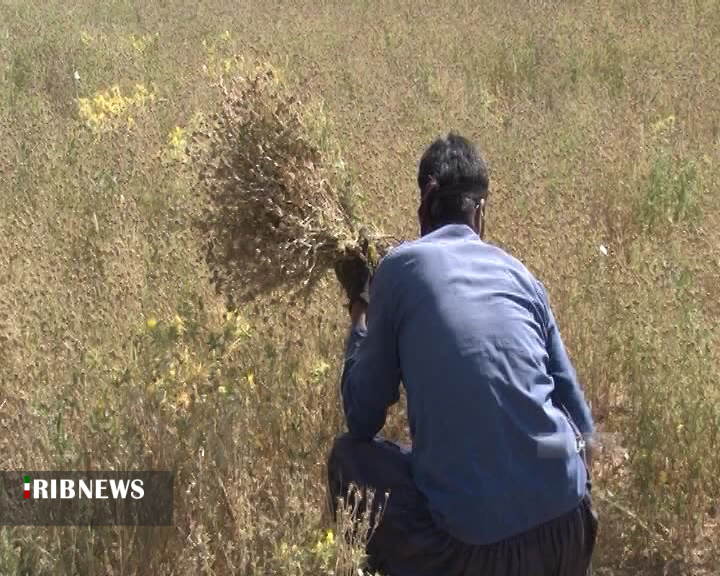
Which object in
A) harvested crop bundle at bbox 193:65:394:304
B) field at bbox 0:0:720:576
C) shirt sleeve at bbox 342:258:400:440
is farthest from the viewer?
harvested crop bundle at bbox 193:65:394:304

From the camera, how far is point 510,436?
7.45 ft

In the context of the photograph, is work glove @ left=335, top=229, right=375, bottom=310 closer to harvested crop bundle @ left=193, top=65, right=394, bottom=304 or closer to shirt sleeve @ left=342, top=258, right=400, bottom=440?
harvested crop bundle @ left=193, top=65, right=394, bottom=304

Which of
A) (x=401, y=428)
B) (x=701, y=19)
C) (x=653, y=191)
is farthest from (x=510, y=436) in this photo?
(x=701, y=19)

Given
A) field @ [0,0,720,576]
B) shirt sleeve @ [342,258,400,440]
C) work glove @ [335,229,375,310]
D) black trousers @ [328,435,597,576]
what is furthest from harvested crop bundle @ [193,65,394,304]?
black trousers @ [328,435,597,576]

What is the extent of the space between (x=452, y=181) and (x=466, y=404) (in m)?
0.55

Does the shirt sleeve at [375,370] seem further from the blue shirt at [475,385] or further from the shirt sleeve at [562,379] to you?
the shirt sleeve at [562,379]

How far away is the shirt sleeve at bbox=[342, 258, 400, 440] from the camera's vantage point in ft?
7.92

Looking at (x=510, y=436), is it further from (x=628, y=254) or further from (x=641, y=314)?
(x=628, y=254)

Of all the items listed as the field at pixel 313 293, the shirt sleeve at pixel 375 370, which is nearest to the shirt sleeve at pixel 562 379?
the shirt sleeve at pixel 375 370

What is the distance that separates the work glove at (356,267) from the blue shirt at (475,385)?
0.50 m

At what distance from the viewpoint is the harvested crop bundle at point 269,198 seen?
9.64ft

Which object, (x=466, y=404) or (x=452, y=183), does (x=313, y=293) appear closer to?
(x=452, y=183)

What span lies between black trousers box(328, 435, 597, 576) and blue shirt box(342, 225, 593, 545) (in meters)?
0.04

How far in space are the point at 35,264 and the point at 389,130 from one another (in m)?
2.20
